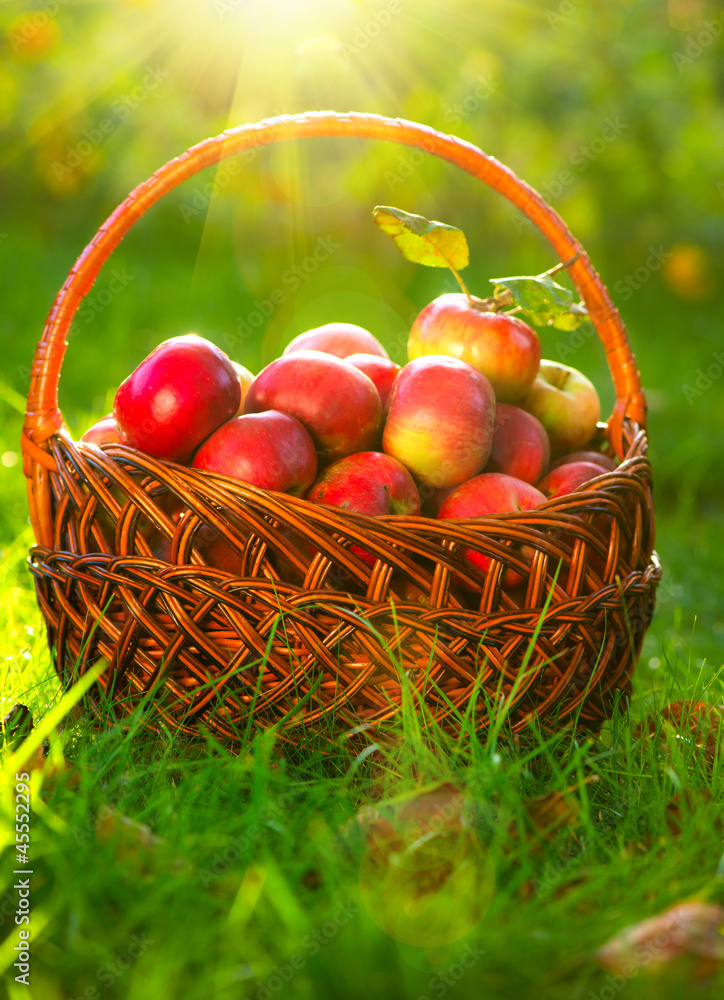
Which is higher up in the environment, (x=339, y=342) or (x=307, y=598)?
(x=339, y=342)

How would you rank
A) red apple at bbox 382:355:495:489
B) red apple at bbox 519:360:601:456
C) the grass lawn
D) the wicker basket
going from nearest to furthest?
1. the grass lawn
2. the wicker basket
3. red apple at bbox 382:355:495:489
4. red apple at bbox 519:360:601:456

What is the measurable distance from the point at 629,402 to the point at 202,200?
3.50 m

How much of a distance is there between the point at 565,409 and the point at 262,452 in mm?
701

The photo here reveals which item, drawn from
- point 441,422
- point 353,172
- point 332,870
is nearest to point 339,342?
point 441,422

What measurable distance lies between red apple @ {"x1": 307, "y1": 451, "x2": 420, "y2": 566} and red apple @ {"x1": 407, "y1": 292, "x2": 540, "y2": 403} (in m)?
0.33

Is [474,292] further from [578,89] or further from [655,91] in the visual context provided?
[655,91]

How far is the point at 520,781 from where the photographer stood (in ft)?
3.87

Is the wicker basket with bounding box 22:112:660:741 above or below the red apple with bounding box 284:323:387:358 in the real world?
below

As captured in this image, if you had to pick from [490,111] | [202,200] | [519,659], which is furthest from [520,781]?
[490,111]

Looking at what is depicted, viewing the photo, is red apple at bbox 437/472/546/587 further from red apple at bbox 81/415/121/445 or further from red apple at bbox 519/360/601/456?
red apple at bbox 81/415/121/445

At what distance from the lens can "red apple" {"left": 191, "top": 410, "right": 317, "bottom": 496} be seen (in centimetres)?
133

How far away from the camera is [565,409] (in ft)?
5.58

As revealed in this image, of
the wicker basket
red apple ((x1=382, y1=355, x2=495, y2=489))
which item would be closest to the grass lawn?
the wicker basket

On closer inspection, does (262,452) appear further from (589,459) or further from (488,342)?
(589,459)
